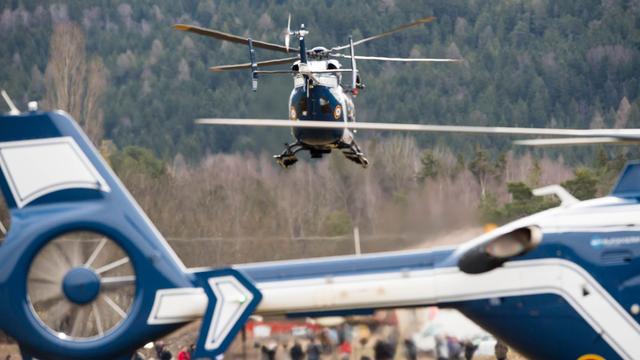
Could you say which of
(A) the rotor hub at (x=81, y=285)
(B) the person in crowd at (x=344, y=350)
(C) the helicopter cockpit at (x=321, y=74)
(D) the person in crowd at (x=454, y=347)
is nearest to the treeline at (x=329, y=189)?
(C) the helicopter cockpit at (x=321, y=74)

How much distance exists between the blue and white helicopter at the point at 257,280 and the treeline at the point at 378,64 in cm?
1814

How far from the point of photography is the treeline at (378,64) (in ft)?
126

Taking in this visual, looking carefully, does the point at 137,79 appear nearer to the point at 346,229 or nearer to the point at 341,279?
the point at 346,229

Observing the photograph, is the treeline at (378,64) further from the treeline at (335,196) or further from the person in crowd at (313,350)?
the person in crowd at (313,350)

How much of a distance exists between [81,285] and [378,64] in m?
31.2

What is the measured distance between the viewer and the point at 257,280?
13039 millimetres

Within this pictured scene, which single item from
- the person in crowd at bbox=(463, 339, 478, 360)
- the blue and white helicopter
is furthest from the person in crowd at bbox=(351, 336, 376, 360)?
the person in crowd at bbox=(463, 339, 478, 360)

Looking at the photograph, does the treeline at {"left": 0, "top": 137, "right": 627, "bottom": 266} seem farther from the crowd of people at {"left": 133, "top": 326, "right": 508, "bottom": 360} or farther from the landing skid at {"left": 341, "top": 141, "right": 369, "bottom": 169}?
the crowd of people at {"left": 133, "top": 326, "right": 508, "bottom": 360}

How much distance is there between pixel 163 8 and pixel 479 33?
10.7 m

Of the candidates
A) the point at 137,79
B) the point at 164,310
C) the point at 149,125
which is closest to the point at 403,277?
the point at 164,310

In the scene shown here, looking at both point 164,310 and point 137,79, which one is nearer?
point 164,310

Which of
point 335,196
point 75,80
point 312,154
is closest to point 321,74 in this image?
point 312,154

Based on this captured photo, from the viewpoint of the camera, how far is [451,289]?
13.0 metres

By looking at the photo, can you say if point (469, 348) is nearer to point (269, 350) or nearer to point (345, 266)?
point (345, 266)
